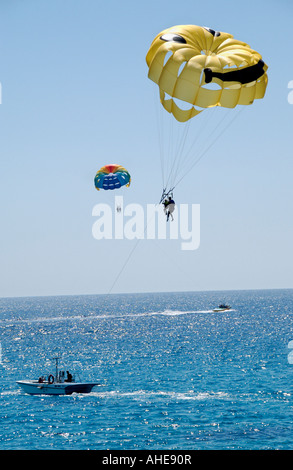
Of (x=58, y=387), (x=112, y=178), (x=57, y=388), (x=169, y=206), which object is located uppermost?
(x=112, y=178)

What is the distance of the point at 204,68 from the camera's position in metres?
27.6

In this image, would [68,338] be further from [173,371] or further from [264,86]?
[264,86]

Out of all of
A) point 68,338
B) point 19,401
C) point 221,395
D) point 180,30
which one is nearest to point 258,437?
point 221,395

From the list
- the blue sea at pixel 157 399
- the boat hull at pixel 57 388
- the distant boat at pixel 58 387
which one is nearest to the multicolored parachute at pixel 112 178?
the distant boat at pixel 58 387

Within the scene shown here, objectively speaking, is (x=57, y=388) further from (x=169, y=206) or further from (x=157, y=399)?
(x=169, y=206)

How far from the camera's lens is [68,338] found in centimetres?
10831

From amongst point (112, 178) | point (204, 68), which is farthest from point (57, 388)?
point (204, 68)

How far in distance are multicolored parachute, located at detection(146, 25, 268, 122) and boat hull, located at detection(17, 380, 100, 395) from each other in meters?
30.5

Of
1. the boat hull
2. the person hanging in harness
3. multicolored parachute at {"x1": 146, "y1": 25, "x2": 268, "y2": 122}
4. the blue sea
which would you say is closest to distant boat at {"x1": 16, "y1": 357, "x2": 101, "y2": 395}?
the boat hull

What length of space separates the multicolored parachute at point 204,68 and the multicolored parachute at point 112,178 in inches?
855

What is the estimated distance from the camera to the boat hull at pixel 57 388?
50.3 meters

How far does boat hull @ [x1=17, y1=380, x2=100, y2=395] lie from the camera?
50.3m

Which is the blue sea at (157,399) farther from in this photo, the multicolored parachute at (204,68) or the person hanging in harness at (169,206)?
the multicolored parachute at (204,68)

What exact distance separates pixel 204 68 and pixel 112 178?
24742mm
